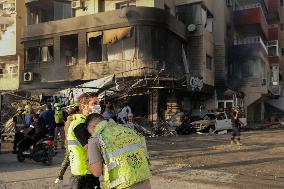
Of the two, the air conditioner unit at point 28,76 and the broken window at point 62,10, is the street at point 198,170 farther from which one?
the broken window at point 62,10

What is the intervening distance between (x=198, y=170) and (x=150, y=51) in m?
15.2

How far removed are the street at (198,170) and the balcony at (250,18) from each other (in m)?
26.0

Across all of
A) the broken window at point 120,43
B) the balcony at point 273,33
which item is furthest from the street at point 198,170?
the balcony at point 273,33

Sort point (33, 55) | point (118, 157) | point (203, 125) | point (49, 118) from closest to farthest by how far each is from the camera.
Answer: point (118, 157), point (49, 118), point (203, 125), point (33, 55)

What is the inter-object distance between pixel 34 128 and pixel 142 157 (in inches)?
339

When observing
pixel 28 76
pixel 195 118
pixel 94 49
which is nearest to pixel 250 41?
pixel 195 118

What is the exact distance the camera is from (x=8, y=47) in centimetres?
3481

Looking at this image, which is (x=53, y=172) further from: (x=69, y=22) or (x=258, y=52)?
(x=258, y=52)

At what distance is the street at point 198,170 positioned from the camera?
28.9ft

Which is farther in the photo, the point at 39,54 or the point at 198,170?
the point at 39,54

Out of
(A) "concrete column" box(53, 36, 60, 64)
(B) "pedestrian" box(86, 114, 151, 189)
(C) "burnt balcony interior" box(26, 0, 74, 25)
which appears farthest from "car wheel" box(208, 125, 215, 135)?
(B) "pedestrian" box(86, 114, 151, 189)

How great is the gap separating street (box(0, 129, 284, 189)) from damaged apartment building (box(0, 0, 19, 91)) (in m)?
22.2

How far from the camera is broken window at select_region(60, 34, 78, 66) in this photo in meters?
28.9

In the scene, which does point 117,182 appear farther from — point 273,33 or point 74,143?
point 273,33
